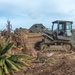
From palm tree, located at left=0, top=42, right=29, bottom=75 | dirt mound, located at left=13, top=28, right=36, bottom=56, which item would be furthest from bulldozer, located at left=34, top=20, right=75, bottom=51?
palm tree, located at left=0, top=42, right=29, bottom=75

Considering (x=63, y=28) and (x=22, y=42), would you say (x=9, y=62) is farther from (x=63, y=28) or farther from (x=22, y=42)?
(x=63, y=28)

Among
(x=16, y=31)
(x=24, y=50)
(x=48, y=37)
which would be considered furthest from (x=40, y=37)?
(x=24, y=50)

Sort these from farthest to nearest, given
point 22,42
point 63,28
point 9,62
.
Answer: point 63,28
point 22,42
point 9,62

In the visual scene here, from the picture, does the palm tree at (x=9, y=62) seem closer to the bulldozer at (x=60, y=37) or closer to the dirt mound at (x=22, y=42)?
the dirt mound at (x=22, y=42)

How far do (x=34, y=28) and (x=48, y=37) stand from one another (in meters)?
12.2

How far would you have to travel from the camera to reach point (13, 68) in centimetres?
1313

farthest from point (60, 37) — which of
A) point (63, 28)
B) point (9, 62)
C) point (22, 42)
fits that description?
point (9, 62)

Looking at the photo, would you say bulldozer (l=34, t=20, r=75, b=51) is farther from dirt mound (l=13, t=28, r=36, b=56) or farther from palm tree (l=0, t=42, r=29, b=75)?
palm tree (l=0, t=42, r=29, b=75)

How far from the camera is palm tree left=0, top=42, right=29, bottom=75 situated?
13008mm

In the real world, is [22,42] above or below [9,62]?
above

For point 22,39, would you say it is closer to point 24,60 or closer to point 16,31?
point 16,31

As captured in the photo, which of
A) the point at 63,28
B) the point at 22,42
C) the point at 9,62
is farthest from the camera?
the point at 63,28

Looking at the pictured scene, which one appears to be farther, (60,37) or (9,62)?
(60,37)

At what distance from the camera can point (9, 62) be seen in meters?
13.2
